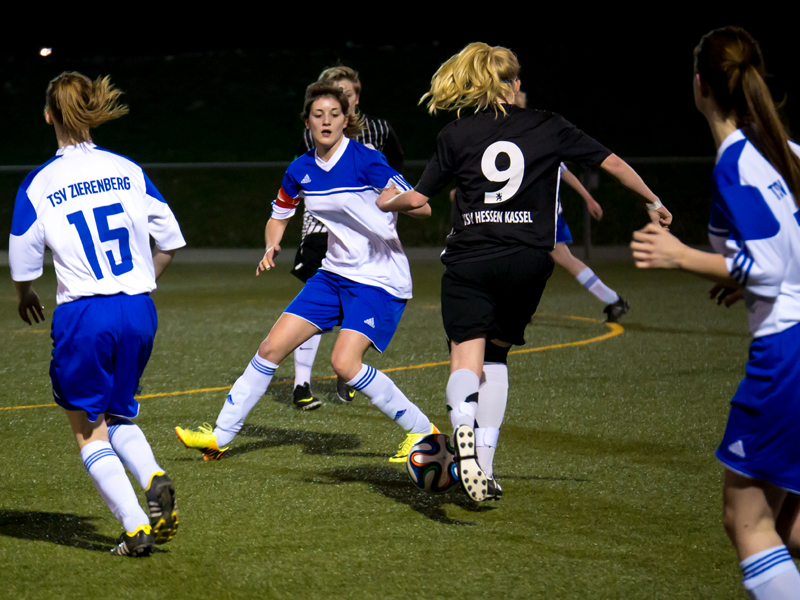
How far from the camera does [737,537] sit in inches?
98.5

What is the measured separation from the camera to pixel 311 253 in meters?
6.38

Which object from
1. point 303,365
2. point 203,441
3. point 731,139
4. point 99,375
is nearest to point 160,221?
point 99,375

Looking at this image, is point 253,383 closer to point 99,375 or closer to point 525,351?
point 99,375

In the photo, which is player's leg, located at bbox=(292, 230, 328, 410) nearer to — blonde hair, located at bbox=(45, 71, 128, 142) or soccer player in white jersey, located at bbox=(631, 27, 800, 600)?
blonde hair, located at bbox=(45, 71, 128, 142)

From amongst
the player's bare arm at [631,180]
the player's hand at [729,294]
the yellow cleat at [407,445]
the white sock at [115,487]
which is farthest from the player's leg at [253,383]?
the player's hand at [729,294]

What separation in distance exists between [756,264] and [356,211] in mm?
2805

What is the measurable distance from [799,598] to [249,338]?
A: 720 cm

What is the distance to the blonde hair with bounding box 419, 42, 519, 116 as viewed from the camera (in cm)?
389

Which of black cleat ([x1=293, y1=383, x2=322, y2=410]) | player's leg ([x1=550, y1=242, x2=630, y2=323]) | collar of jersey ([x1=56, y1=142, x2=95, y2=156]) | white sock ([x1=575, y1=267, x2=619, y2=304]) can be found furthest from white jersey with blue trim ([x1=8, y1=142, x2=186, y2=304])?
white sock ([x1=575, y1=267, x2=619, y2=304])

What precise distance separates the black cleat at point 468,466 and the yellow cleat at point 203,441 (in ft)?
5.06

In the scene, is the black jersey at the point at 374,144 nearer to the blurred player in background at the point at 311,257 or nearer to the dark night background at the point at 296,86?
the blurred player in background at the point at 311,257

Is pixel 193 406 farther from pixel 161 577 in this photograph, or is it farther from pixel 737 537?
pixel 737 537

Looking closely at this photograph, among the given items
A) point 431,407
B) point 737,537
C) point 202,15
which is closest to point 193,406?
point 431,407

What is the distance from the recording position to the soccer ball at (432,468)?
4.02 metres
